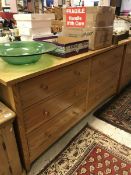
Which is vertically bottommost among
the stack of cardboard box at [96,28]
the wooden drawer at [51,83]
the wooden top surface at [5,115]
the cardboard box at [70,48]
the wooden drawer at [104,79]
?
the wooden drawer at [104,79]

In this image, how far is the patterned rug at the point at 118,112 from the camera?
5.79ft

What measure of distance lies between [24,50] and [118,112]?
1.35 metres

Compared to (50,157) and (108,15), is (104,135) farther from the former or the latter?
(108,15)

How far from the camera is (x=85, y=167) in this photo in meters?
1.28

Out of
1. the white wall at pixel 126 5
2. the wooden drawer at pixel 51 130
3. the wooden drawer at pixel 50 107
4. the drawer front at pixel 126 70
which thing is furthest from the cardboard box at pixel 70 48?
the white wall at pixel 126 5

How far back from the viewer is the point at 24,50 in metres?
1.18

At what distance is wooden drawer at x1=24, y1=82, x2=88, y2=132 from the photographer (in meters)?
1.04

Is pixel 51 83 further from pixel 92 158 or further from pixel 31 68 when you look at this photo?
pixel 92 158

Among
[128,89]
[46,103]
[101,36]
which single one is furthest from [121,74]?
[46,103]

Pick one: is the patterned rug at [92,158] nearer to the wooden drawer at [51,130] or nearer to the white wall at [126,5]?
the wooden drawer at [51,130]

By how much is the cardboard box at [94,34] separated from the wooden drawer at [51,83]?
0.19m

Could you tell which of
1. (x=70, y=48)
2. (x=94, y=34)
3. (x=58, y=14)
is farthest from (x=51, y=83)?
(x=58, y=14)

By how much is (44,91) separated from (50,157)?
2.10 ft

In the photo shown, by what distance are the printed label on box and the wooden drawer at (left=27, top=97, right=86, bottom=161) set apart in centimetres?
69
